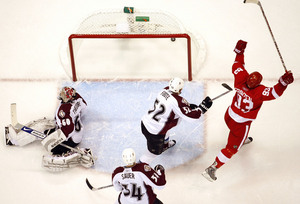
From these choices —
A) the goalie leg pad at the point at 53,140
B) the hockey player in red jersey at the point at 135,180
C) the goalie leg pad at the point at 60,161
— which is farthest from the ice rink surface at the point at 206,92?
the hockey player in red jersey at the point at 135,180

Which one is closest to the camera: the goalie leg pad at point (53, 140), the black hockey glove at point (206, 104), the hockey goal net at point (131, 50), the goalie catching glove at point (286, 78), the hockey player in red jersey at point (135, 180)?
the hockey player in red jersey at point (135, 180)

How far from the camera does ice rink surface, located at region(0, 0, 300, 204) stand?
4.39 meters

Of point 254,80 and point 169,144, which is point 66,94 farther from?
point 254,80

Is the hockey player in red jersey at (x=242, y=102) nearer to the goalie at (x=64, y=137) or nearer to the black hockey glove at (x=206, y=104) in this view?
the black hockey glove at (x=206, y=104)

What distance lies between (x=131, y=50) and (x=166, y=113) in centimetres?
160

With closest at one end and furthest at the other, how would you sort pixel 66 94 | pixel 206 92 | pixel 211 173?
pixel 211 173 < pixel 66 94 < pixel 206 92

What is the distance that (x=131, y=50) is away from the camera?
554 centimetres

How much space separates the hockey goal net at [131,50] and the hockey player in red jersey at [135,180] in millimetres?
1720

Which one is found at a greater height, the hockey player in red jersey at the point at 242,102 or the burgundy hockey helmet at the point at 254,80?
→ the burgundy hockey helmet at the point at 254,80

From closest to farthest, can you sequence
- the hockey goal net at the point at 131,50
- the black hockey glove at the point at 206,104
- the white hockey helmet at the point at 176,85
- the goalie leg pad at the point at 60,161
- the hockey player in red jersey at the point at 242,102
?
the hockey player in red jersey at the point at 242,102, the white hockey helmet at the point at 176,85, the black hockey glove at the point at 206,104, the goalie leg pad at the point at 60,161, the hockey goal net at the point at 131,50

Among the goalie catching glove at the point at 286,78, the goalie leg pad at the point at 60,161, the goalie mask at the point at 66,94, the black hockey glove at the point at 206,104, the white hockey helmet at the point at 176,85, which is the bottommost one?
the goalie leg pad at the point at 60,161

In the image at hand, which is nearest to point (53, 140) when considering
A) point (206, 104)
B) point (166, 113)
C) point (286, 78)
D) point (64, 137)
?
point (64, 137)

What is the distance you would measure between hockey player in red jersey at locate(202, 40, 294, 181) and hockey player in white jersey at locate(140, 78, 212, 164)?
0.84ft

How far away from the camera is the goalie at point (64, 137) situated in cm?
441
